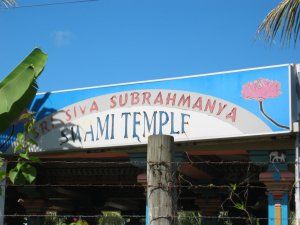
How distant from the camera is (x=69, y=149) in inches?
399

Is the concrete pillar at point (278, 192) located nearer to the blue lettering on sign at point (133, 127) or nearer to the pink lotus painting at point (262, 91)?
the pink lotus painting at point (262, 91)

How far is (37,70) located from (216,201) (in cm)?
595

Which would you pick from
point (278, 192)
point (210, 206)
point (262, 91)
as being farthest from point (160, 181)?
point (210, 206)

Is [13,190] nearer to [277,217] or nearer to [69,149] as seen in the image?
[69,149]

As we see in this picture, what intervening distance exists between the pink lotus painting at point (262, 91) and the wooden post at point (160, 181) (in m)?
4.33

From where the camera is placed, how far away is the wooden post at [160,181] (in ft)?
14.4

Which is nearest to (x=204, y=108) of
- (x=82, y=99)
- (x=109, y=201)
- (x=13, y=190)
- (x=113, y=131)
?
(x=113, y=131)

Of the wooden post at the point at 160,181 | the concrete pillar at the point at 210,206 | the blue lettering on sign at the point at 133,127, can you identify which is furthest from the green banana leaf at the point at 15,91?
the concrete pillar at the point at 210,206

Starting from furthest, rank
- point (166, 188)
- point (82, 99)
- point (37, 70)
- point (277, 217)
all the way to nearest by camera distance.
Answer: point (82, 99) < point (277, 217) < point (37, 70) < point (166, 188)

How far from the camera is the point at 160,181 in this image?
4.44 meters

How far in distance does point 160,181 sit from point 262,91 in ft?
15.1

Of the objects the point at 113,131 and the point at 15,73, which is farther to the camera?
the point at 113,131

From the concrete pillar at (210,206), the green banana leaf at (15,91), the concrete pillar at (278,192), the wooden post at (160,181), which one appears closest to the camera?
the wooden post at (160,181)

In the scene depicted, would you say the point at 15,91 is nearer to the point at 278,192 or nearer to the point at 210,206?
the point at 278,192
